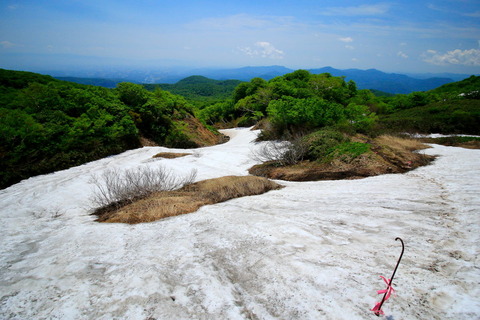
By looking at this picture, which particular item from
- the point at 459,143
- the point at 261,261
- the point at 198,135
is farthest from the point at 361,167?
the point at 198,135

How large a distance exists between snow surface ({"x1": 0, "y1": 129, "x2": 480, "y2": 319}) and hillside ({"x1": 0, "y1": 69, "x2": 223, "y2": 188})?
27.1 feet

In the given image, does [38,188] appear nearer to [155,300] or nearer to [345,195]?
[155,300]

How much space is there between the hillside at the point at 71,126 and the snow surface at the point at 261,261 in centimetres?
826

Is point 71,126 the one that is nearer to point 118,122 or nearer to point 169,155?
point 118,122

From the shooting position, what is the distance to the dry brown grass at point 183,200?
6.83 metres

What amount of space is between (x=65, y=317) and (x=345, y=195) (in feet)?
26.8

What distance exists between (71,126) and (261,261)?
18060mm

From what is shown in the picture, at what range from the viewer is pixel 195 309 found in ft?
10.1

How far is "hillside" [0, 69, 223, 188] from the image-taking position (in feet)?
A: 44.3

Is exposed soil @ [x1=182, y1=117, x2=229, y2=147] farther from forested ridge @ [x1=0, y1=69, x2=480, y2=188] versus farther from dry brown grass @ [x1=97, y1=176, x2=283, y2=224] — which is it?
dry brown grass @ [x1=97, y1=176, x2=283, y2=224]

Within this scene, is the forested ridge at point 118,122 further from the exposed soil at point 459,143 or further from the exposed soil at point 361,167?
the exposed soil at point 459,143

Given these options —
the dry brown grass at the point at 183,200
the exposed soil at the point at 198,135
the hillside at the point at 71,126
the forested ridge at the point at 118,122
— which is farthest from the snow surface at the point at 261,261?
the exposed soil at the point at 198,135

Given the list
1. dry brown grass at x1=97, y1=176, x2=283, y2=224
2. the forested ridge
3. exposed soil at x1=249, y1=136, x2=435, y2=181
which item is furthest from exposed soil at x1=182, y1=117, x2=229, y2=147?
dry brown grass at x1=97, y1=176, x2=283, y2=224

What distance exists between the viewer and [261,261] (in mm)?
4113
